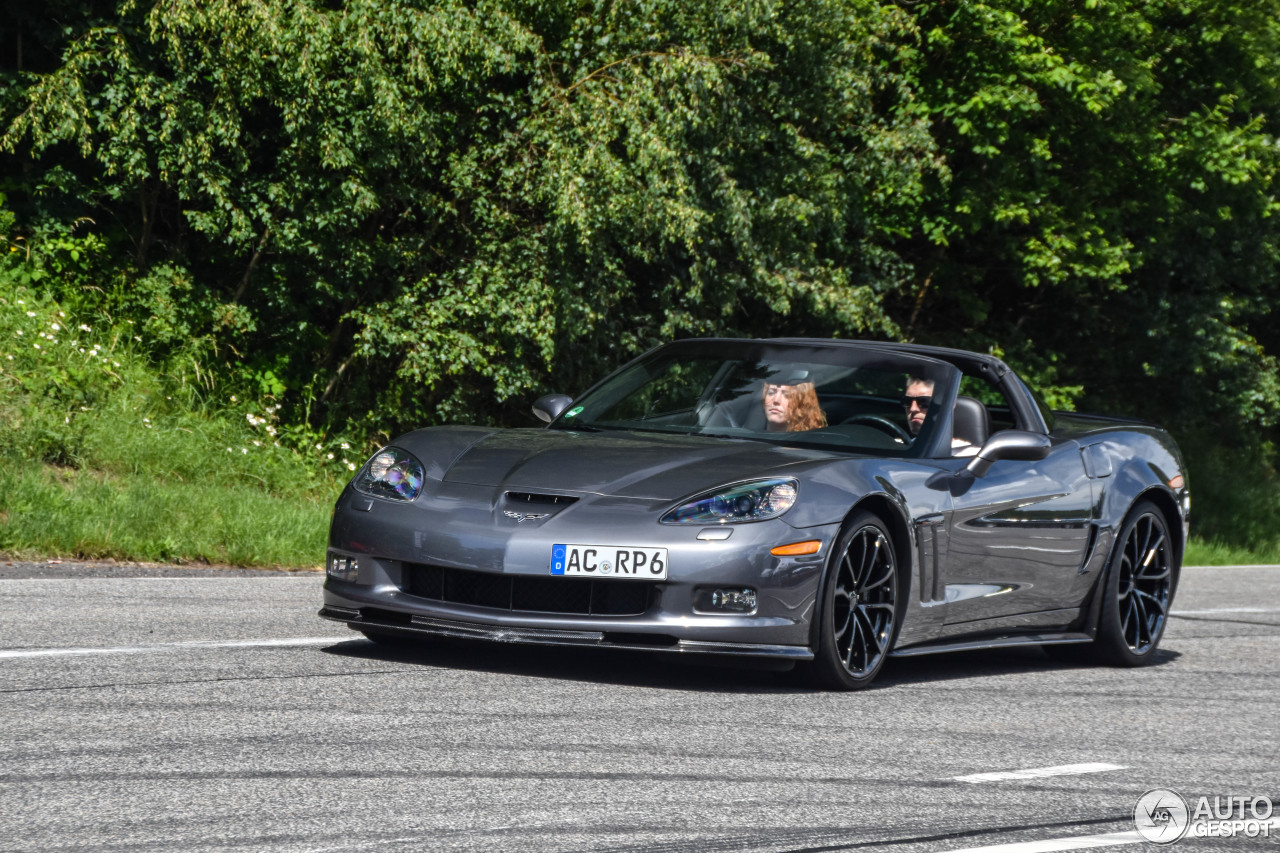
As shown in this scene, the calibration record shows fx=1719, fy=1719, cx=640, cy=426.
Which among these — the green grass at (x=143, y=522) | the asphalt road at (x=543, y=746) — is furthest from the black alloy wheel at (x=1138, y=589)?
the green grass at (x=143, y=522)

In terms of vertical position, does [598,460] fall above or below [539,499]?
above

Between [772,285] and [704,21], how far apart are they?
106 inches

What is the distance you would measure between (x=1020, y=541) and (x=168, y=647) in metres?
3.50

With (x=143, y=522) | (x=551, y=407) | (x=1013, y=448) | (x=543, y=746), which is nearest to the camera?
(x=543, y=746)

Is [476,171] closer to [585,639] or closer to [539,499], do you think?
[539,499]

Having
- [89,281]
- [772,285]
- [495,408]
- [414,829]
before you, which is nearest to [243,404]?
[89,281]

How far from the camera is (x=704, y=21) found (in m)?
16.0

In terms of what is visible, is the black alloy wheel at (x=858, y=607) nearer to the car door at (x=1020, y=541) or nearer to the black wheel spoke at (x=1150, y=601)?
the car door at (x=1020, y=541)

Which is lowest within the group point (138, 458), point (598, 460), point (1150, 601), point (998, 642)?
point (998, 642)

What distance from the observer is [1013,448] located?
6949 millimetres

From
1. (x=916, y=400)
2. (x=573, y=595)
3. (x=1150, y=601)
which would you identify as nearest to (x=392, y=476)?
(x=573, y=595)

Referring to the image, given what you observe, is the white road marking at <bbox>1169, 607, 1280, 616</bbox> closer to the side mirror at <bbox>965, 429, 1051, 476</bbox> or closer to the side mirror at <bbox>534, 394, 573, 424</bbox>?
the side mirror at <bbox>965, 429, 1051, 476</bbox>

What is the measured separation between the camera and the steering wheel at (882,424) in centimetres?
714

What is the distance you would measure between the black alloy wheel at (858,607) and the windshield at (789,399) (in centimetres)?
60
